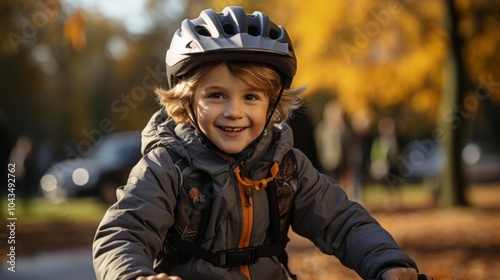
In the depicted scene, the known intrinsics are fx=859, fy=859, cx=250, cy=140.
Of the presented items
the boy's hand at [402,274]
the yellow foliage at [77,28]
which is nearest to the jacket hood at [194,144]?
the boy's hand at [402,274]

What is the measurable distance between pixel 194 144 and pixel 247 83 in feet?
1.08

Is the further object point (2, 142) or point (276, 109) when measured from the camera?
point (2, 142)

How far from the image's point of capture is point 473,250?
11.2 meters

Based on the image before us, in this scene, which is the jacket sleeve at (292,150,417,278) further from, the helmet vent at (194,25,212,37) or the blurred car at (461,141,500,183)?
the blurred car at (461,141,500,183)

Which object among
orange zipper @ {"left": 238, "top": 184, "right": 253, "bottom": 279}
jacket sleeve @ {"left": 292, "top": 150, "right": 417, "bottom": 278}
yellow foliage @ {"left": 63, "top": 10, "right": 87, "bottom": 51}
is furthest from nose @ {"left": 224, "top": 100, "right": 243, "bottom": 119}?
yellow foliage @ {"left": 63, "top": 10, "right": 87, "bottom": 51}

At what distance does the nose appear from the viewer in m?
3.40

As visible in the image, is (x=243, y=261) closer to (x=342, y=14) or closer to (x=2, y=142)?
(x=2, y=142)

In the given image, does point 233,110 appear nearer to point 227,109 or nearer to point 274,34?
point 227,109

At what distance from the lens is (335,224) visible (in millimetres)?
3566

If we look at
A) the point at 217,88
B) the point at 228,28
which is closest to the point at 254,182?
the point at 217,88

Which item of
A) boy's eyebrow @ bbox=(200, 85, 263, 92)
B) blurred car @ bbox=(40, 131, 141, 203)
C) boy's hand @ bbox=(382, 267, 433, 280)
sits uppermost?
boy's eyebrow @ bbox=(200, 85, 263, 92)

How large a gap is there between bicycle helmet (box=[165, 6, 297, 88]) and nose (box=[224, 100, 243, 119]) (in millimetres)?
179

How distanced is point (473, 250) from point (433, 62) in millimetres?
8920

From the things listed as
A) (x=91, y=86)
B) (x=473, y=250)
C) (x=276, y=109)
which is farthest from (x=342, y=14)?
(x=91, y=86)
